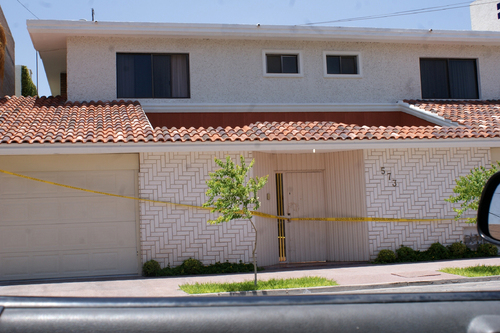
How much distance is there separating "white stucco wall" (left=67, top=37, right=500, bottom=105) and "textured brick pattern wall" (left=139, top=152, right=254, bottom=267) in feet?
13.3

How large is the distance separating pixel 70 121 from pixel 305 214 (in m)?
7.12

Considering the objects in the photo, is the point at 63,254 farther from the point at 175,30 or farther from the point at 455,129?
the point at 455,129

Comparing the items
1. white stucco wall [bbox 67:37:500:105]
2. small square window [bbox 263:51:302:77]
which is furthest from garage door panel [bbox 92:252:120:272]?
small square window [bbox 263:51:302:77]

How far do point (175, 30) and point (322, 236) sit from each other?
803 cm

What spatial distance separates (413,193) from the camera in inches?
543

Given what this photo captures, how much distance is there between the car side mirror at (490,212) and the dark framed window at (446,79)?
16608mm

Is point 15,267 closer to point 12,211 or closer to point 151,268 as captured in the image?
point 12,211

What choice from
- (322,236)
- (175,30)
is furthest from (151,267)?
(175,30)

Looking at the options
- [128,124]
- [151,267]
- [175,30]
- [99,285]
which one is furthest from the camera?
[175,30]

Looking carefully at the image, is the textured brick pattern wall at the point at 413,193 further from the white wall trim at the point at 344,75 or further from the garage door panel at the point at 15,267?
the garage door panel at the point at 15,267

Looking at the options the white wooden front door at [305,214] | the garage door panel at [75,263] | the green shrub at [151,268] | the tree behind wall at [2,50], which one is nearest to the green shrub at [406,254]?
the white wooden front door at [305,214]

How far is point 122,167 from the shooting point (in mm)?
12734

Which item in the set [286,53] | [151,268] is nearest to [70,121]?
[151,268]

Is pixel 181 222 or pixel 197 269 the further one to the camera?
pixel 181 222
